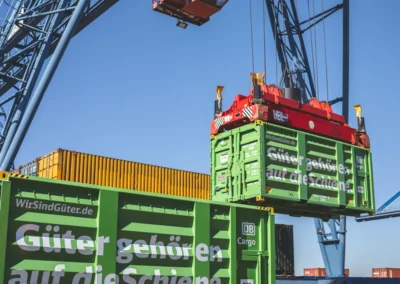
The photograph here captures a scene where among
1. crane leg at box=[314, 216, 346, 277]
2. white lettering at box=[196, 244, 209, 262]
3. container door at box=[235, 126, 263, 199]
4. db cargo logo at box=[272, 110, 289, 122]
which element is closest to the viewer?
white lettering at box=[196, 244, 209, 262]

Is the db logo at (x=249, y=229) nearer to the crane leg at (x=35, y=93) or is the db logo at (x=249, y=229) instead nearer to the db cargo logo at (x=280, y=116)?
the db cargo logo at (x=280, y=116)

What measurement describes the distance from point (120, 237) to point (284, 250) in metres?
23.3

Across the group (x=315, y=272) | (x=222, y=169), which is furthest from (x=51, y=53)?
(x=315, y=272)

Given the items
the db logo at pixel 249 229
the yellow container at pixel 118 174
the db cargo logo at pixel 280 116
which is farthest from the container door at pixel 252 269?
the yellow container at pixel 118 174

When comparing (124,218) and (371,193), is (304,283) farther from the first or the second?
(124,218)

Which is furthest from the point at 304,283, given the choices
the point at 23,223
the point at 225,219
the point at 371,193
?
the point at 23,223

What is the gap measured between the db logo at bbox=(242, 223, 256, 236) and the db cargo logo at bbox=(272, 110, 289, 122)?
12.2 feet

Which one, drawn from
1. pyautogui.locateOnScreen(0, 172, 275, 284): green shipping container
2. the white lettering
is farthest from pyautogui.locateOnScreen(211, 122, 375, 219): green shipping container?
the white lettering

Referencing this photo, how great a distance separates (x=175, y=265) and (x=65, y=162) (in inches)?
462

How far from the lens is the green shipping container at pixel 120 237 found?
6.80m

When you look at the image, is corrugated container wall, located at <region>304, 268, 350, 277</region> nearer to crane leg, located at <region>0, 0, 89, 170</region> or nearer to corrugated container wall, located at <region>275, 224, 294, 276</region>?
corrugated container wall, located at <region>275, 224, 294, 276</region>

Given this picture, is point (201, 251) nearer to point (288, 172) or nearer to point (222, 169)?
point (288, 172)

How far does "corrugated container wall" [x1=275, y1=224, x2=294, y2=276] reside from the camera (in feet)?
95.9

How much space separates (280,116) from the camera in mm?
12469
